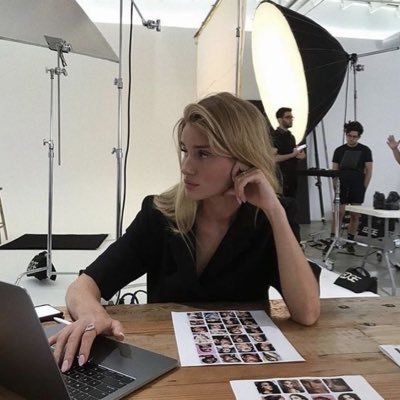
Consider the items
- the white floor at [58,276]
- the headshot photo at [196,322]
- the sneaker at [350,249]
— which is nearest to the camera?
the headshot photo at [196,322]

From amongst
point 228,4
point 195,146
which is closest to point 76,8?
point 228,4

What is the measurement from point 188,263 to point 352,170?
3230mm

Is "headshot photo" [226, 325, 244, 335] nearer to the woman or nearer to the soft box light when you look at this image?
the woman

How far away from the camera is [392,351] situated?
2.23 ft

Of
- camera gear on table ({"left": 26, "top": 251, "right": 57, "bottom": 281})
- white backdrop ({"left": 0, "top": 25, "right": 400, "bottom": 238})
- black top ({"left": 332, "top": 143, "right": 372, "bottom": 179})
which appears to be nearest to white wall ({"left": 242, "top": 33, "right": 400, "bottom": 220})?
black top ({"left": 332, "top": 143, "right": 372, "bottom": 179})

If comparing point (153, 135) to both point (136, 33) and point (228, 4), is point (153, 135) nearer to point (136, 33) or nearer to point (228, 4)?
point (136, 33)

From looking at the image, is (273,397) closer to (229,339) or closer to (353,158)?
(229,339)

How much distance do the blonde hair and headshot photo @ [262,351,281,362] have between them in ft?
1.43

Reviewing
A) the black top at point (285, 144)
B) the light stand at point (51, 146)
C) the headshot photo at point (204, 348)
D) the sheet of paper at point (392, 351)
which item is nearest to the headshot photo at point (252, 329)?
the headshot photo at point (204, 348)

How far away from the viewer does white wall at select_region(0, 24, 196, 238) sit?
5.06 metres

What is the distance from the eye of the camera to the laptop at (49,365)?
0.46 metres

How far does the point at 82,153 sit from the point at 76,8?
3204mm

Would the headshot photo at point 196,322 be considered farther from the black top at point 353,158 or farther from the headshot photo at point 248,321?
the black top at point 353,158

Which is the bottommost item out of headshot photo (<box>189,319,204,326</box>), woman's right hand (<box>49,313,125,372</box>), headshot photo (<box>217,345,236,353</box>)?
headshot photo (<box>217,345,236,353</box>)
